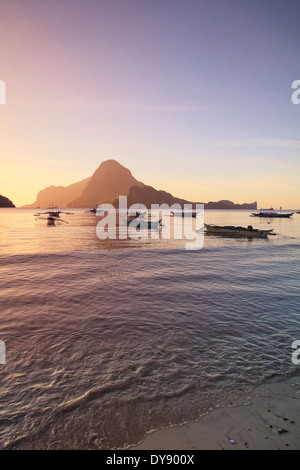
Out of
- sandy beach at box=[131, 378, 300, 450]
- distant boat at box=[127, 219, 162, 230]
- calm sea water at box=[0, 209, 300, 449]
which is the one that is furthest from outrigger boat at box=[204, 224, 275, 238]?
sandy beach at box=[131, 378, 300, 450]

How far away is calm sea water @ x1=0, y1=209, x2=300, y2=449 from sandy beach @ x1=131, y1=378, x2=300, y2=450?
249 millimetres

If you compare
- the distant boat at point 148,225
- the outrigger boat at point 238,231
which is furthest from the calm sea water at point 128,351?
the distant boat at point 148,225

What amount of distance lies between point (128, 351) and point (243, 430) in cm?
389

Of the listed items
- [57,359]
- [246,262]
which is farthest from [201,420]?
[246,262]

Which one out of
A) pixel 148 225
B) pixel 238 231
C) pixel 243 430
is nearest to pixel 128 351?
pixel 243 430

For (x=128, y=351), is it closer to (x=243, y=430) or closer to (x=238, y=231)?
(x=243, y=430)

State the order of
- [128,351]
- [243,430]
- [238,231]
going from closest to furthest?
[243,430]
[128,351]
[238,231]

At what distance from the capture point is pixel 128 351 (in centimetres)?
740

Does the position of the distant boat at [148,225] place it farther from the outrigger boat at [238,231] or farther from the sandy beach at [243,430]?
the sandy beach at [243,430]

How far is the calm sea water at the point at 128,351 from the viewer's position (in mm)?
4801

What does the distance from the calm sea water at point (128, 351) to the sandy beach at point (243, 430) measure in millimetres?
249

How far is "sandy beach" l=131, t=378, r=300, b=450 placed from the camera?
421cm

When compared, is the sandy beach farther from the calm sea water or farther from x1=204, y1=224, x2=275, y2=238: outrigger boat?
x1=204, y1=224, x2=275, y2=238: outrigger boat

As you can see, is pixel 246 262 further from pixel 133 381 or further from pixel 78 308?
pixel 133 381
